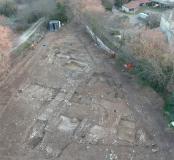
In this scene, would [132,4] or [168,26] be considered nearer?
[168,26]

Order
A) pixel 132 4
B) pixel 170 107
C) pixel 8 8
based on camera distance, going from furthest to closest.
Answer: pixel 132 4 → pixel 8 8 → pixel 170 107

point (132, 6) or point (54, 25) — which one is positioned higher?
point (132, 6)

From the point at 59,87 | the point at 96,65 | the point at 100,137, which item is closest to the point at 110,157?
the point at 100,137

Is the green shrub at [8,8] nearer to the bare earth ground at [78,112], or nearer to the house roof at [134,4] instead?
the bare earth ground at [78,112]

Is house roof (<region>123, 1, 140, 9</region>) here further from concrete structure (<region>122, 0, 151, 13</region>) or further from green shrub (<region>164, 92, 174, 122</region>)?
green shrub (<region>164, 92, 174, 122</region>)

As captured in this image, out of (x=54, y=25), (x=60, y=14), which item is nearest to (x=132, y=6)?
(x=60, y=14)

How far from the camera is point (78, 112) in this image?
933 inches

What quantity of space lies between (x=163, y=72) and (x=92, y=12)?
11.7 m

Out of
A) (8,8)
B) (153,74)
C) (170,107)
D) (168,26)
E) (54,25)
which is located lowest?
(170,107)

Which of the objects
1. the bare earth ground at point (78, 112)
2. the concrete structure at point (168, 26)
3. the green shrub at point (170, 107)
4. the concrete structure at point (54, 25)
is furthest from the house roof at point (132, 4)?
the green shrub at point (170, 107)

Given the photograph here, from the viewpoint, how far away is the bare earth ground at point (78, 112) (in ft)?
Answer: 68.0

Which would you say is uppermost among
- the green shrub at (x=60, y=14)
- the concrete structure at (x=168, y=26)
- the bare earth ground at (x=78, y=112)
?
the concrete structure at (x=168, y=26)

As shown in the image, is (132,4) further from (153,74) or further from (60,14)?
(153,74)

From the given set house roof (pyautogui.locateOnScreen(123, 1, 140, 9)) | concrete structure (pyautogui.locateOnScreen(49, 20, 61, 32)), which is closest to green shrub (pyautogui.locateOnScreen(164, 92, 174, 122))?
concrete structure (pyautogui.locateOnScreen(49, 20, 61, 32))
